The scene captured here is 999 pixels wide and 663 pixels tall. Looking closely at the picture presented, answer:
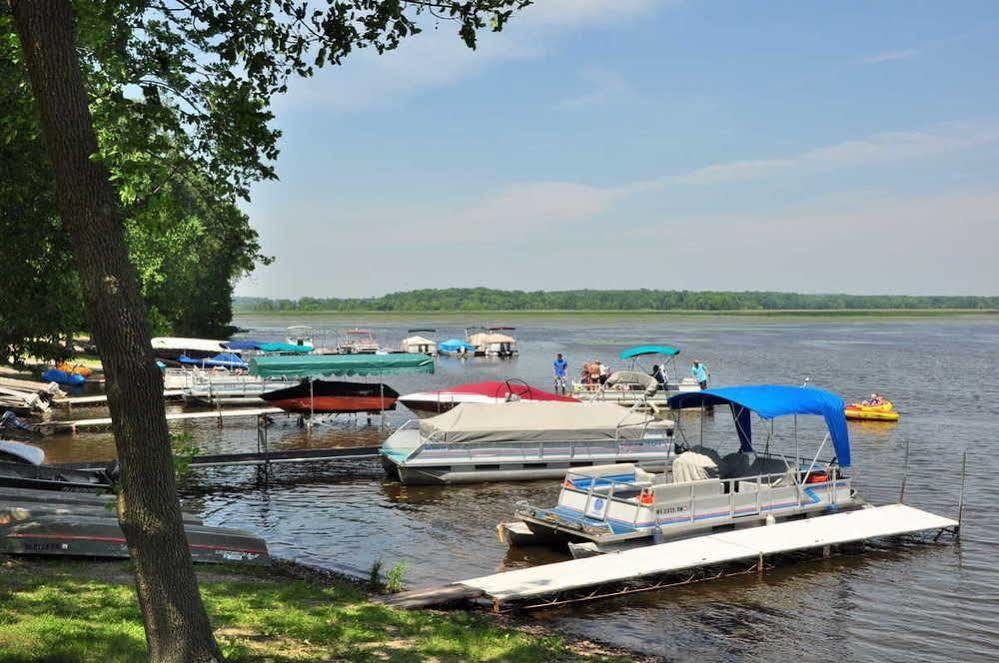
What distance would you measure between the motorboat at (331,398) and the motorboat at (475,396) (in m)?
3.35

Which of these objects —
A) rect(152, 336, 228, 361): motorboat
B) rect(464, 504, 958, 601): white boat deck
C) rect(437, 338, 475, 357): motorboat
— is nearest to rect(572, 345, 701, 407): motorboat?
rect(464, 504, 958, 601): white boat deck

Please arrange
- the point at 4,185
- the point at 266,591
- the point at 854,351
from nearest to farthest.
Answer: the point at 266,591 → the point at 4,185 → the point at 854,351

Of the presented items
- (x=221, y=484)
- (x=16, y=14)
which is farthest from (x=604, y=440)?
(x=16, y=14)

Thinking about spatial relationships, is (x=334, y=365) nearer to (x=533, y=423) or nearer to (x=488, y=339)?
(x=533, y=423)

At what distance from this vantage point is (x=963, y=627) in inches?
582

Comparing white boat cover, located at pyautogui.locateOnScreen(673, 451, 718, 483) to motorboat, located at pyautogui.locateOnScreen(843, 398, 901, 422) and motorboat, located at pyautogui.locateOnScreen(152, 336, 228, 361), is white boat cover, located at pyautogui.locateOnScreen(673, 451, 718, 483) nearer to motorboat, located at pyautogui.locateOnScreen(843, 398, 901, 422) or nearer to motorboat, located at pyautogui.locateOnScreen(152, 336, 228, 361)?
motorboat, located at pyautogui.locateOnScreen(843, 398, 901, 422)

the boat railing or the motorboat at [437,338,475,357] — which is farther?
the motorboat at [437,338,475,357]

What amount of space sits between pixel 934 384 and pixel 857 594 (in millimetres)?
50943

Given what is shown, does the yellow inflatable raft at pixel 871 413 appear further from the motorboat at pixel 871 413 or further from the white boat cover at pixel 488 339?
the white boat cover at pixel 488 339

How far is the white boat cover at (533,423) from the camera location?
25984 millimetres

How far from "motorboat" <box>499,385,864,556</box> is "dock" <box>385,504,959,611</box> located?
17.5 inches

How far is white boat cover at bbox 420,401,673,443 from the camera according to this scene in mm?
25984

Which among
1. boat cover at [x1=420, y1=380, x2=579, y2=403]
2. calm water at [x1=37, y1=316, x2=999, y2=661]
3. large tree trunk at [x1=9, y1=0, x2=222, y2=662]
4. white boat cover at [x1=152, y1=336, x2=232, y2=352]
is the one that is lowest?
calm water at [x1=37, y1=316, x2=999, y2=661]

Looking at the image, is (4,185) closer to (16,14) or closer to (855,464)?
(16,14)
